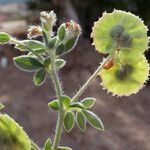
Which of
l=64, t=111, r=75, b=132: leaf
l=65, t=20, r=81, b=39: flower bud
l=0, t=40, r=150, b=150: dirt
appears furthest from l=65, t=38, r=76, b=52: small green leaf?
l=0, t=40, r=150, b=150: dirt

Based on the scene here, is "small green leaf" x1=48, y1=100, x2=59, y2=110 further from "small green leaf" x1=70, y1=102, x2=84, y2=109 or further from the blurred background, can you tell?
the blurred background

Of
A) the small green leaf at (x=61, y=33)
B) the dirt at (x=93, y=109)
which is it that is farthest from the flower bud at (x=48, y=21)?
the dirt at (x=93, y=109)

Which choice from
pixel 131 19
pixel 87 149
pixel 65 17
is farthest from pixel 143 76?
pixel 65 17

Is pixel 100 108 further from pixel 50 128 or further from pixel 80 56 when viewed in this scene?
pixel 80 56

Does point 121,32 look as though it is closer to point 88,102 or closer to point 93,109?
point 88,102

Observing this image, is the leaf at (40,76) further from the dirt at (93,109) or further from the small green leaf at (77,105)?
the dirt at (93,109)

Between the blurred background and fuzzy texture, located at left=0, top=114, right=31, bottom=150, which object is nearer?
fuzzy texture, located at left=0, top=114, right=31, bottom=150
